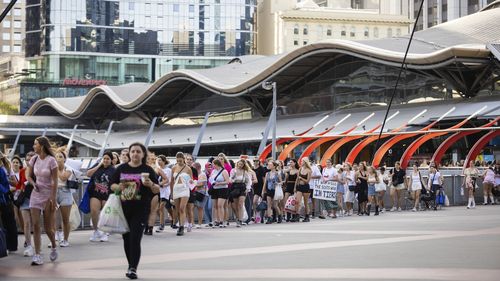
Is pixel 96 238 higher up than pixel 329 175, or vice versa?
pixel 329 175

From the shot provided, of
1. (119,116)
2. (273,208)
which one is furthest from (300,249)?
(119,116)

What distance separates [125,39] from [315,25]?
44937mm

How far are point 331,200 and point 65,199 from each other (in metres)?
12.2

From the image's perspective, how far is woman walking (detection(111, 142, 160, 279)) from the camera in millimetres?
12891

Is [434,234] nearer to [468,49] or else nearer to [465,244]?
[465,244]

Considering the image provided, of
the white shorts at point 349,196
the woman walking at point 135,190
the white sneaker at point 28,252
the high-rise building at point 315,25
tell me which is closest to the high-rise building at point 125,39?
the high-rise building at point 315,25

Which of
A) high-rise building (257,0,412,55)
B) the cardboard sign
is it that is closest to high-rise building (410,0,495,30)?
high-rise building (257,0,412,55)

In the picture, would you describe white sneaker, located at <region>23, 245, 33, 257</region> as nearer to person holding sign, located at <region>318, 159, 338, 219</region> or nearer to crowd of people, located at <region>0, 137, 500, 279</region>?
crowd of people, located at <region>0, 137, 500, 279</region>

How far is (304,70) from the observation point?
222ft

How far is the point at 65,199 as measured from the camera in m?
17.4

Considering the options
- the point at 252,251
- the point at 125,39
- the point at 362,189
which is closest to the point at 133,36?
the point at 125,39

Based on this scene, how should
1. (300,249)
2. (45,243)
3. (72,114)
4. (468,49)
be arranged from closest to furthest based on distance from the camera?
(300,249) → (45,243) → (468,49) → (72,114)

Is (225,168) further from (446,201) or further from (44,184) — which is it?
(446,201)

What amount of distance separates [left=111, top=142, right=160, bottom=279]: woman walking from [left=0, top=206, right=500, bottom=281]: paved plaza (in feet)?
1.84
